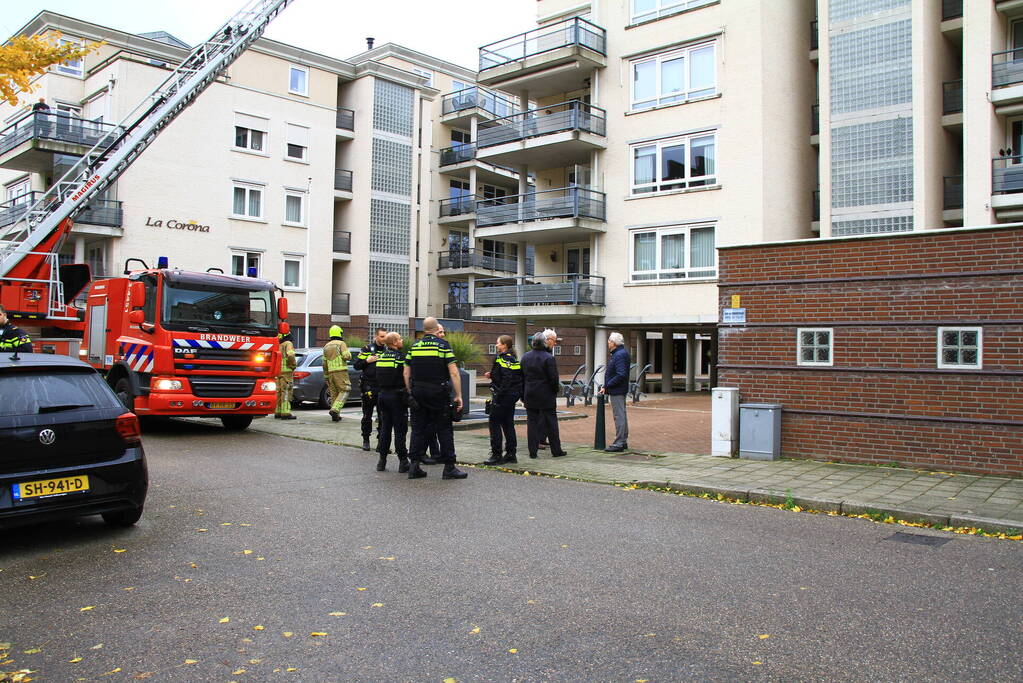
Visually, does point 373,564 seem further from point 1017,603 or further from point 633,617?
point 1017,603

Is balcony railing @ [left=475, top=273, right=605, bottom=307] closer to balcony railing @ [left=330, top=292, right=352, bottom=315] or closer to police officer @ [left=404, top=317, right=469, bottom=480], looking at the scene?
balcony railing @ [left=330, top=292, right=352, bottom=315]

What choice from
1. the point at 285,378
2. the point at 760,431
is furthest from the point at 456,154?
the point at 760,431

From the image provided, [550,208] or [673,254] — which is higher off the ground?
[550,208]

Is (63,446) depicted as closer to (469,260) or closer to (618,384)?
(618,384)

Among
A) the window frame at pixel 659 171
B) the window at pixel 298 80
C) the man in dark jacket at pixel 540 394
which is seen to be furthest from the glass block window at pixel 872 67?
the window at pixel 298 80

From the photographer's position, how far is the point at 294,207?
123ft

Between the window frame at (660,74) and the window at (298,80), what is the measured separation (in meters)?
17.5

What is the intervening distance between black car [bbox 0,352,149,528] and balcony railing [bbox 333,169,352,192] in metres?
34.5

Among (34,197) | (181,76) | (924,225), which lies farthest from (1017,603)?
(34,197)

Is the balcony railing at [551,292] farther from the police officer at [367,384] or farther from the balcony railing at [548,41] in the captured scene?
the police officer at [367,384]

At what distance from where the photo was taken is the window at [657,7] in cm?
2516

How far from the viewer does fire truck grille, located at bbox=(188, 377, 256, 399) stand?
42.9 ft

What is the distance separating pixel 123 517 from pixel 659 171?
70.8 ft

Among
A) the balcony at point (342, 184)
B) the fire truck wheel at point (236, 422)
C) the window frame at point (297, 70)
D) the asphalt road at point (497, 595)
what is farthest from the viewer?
the balcony at point (342, 184)
